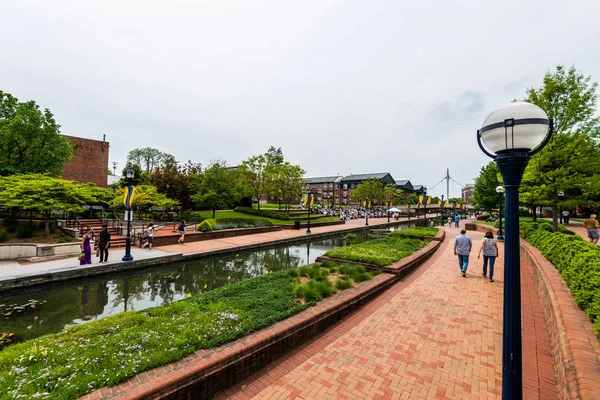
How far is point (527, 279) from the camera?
8.19m

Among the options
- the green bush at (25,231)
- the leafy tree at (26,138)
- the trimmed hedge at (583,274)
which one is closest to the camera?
the trimmed hedge at (583,274)

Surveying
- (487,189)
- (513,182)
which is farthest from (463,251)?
(487,189)

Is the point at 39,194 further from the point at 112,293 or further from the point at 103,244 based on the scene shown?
the point at 112,293

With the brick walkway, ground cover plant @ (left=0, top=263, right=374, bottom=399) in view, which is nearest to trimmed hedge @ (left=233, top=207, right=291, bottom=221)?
ground cover plant @ (left=0, top=263, right=374, bottom=399)

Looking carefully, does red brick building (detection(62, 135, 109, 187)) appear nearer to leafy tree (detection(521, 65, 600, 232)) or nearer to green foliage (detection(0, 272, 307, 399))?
green foliage (detection(0, 272, 307, 399))

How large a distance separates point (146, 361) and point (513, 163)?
4.87 meters

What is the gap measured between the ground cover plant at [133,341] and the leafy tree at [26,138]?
21.2 m

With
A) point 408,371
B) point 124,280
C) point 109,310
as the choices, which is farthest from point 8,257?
point 408,371

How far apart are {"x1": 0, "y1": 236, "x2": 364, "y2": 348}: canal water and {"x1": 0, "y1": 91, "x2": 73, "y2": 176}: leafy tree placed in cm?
1553

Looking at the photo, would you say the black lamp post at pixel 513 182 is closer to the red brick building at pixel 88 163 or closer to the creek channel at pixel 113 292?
the creek channel at pixel 113 292

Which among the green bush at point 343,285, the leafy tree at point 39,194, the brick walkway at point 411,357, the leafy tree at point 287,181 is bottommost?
the brick walkway at point 411,357

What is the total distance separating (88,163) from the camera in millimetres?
34375

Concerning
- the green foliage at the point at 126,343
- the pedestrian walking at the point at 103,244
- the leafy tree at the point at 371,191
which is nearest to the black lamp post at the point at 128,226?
the pedestrian walking at the point at 103,244

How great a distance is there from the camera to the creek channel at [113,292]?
20.6 feet
